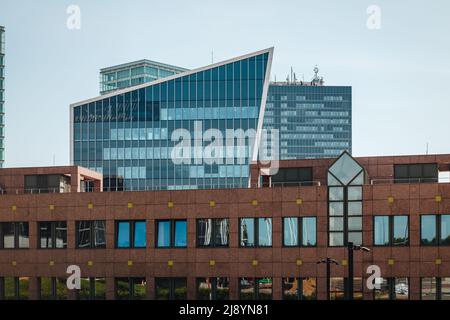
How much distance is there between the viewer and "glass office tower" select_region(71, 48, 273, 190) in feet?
394

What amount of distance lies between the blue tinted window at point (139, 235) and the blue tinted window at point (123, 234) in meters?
0.56

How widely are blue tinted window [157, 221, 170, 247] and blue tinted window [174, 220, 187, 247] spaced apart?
547 millimetres

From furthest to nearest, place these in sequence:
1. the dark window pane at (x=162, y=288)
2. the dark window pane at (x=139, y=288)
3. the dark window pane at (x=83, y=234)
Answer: the dark window pane at (x=83, y=234)
the dark window pane at (x=139, y=288)
the dark window pane at (x=162, y=288)

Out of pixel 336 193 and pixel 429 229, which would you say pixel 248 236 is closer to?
pixel 336 193

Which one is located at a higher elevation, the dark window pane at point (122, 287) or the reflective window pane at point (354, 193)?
the reflective window pane at point (354, 193)

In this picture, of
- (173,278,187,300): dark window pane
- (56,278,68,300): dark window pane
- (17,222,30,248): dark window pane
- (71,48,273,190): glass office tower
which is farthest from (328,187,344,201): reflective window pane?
(71,48,273,190): glass office tower

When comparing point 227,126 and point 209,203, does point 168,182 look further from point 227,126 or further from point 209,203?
point 209,203

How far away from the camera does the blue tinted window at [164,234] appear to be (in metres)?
50.0

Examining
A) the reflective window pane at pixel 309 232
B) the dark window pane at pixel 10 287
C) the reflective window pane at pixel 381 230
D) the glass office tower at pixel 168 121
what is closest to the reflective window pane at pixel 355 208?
the reflective window pane at pixel 381 230

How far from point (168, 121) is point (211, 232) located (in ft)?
248

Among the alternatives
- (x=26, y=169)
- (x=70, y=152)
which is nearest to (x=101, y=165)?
(x=70, y=152)

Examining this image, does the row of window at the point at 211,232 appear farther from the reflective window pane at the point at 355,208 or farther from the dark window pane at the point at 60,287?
the dark window pane at the point at 60,287

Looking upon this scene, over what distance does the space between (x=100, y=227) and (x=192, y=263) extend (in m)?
7.01

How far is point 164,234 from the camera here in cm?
5006
